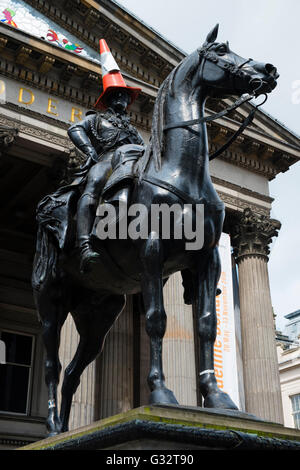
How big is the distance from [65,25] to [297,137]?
8346 millimetres

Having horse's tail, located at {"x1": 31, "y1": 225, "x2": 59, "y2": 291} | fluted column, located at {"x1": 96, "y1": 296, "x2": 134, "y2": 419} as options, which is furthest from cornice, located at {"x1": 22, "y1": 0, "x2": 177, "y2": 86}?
horse's tail, located at {"x1": 31, "y1": 225, "x2": 59, "y2": 291}

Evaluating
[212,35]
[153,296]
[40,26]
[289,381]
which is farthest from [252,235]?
[289,381]

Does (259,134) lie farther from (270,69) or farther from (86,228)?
(86,228)

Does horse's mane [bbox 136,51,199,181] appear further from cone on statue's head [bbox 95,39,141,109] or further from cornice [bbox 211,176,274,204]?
cornice [bbox 211,176,274,204]

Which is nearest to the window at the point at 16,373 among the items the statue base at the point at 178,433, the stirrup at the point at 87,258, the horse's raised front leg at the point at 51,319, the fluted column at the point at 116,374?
the fluted column at the point at 116,374

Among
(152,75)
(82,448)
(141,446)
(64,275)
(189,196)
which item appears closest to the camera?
(141,446)

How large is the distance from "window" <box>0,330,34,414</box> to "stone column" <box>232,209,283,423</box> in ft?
22.9

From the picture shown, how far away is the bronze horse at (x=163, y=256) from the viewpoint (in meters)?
4.71

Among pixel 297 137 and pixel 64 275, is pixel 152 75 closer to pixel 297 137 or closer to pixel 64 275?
pixel 297 137

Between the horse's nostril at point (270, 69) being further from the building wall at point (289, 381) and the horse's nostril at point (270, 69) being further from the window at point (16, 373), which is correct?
the building wall at point (289, 381)

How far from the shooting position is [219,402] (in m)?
4.36

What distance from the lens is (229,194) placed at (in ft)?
65.8

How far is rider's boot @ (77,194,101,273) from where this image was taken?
505 centimetres
